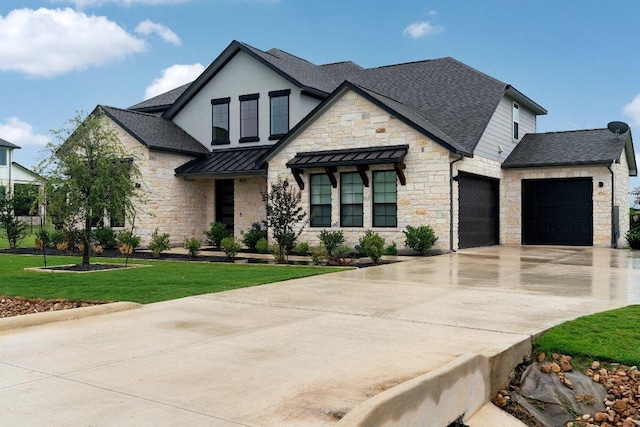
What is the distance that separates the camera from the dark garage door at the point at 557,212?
22484 mm

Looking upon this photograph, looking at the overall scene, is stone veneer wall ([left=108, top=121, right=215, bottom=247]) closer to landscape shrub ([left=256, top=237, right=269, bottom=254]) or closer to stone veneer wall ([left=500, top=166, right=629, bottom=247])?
landscape shrub ([left=256, top=237, right=269, bottom=254])

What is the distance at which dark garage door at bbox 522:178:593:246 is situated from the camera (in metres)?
22.5

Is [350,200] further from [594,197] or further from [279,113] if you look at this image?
[594,197]

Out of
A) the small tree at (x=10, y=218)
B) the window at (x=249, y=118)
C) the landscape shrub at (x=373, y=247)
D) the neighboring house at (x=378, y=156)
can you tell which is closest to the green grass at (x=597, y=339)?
the landscape shrub at (x=373, y=247)

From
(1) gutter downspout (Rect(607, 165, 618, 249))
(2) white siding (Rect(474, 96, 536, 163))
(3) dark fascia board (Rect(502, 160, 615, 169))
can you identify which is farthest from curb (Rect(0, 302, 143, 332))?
(1) gutter downspout (Rect(607, 165, 618, 249))

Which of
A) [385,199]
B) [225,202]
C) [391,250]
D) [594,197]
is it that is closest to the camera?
[391,250]

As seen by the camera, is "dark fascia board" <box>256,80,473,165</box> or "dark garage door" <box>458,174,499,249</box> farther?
"dark garage door" <box>458,174,499,249</box>

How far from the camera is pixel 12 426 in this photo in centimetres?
407

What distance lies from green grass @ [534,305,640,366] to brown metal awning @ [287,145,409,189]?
37.6 ft

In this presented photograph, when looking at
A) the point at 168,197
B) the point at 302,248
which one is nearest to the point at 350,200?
the point at 302,248

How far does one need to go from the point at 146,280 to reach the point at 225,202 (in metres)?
13.1

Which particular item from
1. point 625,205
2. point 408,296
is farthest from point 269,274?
point 625,205

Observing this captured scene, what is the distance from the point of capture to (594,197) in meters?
22.0

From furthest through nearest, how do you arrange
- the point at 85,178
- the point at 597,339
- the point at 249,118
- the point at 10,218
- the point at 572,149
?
the point at 249,118 < the point at 572,149 < the point at 10,218 < the point at 85,178 < the point at 597,339
